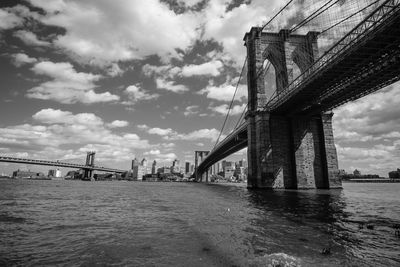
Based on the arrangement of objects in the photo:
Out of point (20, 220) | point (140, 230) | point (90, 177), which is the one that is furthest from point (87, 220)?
point (90, 177)

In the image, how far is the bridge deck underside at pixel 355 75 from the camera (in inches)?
805

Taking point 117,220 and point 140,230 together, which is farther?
point 117,220

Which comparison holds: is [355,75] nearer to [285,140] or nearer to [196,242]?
[285,140]

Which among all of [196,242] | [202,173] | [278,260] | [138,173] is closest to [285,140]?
[196,242]

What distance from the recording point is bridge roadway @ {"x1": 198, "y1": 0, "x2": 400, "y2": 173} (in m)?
19.2

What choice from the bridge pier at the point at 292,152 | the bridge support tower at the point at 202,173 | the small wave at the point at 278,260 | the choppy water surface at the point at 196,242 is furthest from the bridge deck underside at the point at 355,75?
the bridge support tower at the point at 202,173

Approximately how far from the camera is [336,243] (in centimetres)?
792

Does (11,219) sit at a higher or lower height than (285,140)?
lower

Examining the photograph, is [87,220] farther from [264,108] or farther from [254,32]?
[254,32]

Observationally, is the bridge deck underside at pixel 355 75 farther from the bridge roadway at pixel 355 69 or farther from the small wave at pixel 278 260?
the small wave at pixel 278 260

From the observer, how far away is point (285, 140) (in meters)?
40.3

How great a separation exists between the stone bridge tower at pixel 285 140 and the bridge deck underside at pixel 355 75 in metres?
3.39

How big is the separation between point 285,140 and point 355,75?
15.6 metres

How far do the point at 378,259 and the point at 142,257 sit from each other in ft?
20.6
